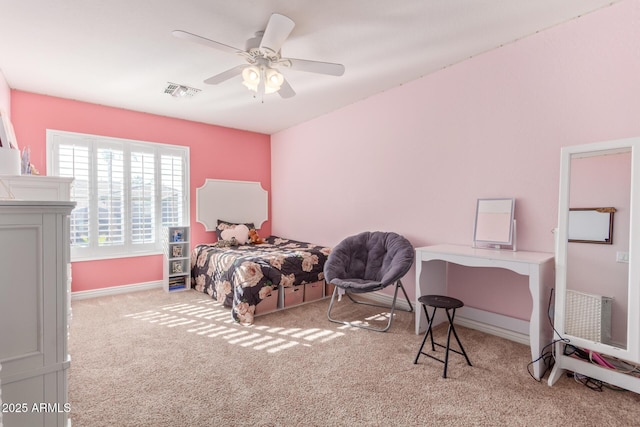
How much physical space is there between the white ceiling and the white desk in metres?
1.80

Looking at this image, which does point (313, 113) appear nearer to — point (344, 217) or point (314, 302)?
point (344, 217)

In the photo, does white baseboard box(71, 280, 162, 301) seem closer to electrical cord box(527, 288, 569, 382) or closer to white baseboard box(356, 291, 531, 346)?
white baseboard box(356, 291, 531, 346)

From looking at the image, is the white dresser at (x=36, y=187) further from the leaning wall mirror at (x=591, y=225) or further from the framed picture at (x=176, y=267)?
the leaning wall mirror at (x=591, y=225)

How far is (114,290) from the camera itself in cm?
421

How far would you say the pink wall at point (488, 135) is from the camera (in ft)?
7.39

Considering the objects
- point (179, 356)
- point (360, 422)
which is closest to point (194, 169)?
A: point (179, 356)

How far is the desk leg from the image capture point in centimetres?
283

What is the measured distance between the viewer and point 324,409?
1.79 meters

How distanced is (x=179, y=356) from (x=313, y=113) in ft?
11.5

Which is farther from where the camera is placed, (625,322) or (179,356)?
(179,356)

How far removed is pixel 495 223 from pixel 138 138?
15.1 feet

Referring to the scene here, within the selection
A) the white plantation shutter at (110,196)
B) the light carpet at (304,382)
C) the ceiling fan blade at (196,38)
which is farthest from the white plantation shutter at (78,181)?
the ceiling fan blade at (196,38)

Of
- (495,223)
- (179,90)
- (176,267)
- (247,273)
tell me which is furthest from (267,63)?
(176,267)

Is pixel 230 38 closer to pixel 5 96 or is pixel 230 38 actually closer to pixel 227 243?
pixel 5 96
